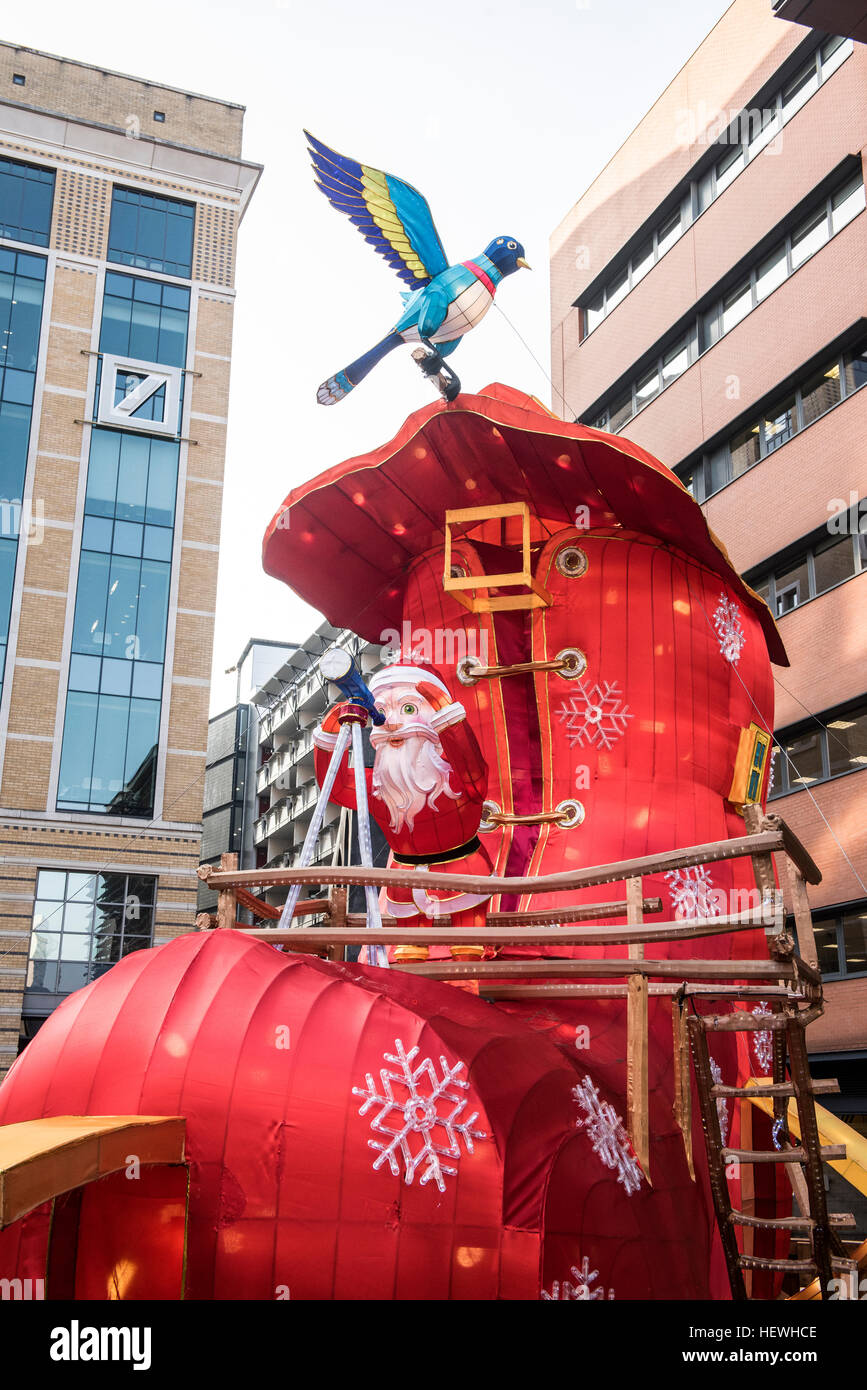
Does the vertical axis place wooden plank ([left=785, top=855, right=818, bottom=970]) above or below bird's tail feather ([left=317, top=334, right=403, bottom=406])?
below

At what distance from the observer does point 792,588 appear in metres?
18.8

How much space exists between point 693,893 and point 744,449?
13.2 m

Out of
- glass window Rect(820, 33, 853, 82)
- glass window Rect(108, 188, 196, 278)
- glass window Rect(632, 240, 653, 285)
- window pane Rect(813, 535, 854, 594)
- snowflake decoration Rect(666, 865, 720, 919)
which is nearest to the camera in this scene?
snowflake decoration Rect(666, 865, 720, 919)

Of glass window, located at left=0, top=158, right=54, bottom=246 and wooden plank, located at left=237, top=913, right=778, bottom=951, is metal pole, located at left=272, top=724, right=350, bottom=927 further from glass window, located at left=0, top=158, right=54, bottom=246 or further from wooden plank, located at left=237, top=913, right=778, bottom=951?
glass window, located at left=0, top=158, right=54, bottom=246

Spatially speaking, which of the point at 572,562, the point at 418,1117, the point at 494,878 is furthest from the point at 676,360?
the point at 418,1117

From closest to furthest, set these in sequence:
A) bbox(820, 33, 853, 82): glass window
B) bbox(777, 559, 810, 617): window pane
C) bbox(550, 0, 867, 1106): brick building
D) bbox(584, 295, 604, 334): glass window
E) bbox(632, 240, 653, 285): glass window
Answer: bbox(550, 0, 867, 1106): brick building < bbox(820, 33, 853, 82): glass window < bbox(777, 559, 810, 617): window pane < bbox(632, 240, 653, 285): glass window < bbox(584, 295, 604, 334): glass window

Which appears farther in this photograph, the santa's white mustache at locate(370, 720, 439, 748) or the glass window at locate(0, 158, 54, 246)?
the glass window at locate(0, 158, 54, 246)

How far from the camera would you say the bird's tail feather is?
29.8 ft

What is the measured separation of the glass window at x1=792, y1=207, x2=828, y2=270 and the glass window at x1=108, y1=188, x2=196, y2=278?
1327 centimetres

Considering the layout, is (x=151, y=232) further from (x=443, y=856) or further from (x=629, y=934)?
(x=629, y=934)

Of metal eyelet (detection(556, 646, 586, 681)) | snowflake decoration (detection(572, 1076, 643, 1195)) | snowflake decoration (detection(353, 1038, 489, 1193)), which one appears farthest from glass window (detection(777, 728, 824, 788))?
snowflake decoration (detection(353, 1038, 489, 1193))

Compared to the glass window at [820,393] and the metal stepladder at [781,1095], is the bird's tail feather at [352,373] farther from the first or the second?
the glass window at [820,393]

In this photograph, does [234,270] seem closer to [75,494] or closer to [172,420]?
[172,420]

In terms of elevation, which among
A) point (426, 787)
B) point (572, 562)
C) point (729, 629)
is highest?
point (572, 562)
